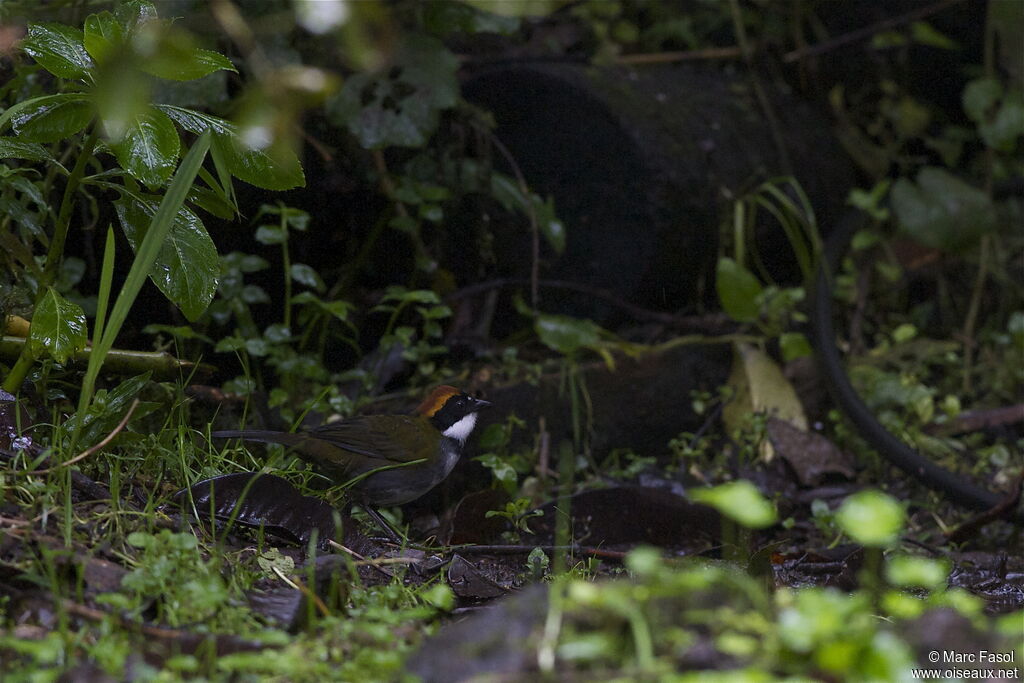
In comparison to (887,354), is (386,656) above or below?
above

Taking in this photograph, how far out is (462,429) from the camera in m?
3.96

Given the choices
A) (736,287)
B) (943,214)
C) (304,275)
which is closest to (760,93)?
(943,214)

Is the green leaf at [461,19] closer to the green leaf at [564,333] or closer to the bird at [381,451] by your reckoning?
the green leaf at [564,333]

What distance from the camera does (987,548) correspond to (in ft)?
14.0

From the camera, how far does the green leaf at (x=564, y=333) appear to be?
15.7 feet

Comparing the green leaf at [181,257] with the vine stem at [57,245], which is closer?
the vine stem at [57,245]

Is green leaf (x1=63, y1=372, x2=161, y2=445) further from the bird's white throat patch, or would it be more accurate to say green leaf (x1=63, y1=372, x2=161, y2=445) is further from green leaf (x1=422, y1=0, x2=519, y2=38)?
green leaf (x1=422, y1=0, x2=519, y2=38)

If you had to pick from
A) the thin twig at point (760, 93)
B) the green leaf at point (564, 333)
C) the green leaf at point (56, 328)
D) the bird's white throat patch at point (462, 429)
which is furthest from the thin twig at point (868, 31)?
the green leaf at point (56, 328)

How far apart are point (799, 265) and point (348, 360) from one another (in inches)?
111

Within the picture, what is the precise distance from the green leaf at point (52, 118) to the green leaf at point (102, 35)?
0.15 meters

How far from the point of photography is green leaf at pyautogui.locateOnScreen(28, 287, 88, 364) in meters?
2.83

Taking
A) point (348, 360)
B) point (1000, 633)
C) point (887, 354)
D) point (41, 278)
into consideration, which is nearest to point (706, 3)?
point (887, 354)

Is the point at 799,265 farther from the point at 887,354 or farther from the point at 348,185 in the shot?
the point at 348,185

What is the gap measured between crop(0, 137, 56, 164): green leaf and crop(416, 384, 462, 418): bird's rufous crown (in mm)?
1624
